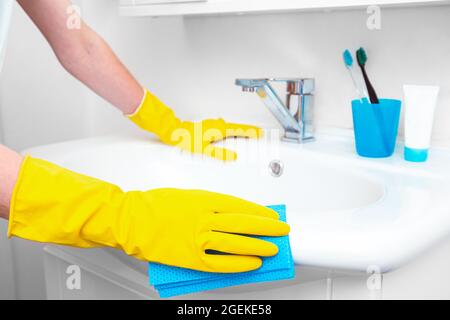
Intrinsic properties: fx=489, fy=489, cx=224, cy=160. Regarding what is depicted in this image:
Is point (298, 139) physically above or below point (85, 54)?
below

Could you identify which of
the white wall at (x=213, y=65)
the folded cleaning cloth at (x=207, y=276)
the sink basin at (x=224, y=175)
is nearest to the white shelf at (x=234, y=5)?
the white wall at (x=213, y=65)

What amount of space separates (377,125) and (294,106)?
0.63ft

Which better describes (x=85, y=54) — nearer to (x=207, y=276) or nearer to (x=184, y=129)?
(x=184, y=129)

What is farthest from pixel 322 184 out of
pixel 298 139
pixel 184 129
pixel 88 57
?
pixel 88 57

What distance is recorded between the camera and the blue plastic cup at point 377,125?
876 millimetres

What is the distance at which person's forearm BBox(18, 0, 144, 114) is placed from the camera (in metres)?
0.99

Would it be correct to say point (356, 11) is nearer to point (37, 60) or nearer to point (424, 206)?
point (424, 206)

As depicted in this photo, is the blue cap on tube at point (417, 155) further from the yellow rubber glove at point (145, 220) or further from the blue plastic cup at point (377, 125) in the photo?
the yellow rubber glove at point (145, 220)

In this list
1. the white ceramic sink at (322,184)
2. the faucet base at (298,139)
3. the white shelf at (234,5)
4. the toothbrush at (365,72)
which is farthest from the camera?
the faucet base at (298,139)

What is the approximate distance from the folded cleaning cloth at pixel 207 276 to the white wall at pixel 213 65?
52 centimetres

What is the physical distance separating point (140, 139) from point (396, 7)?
0.62 m

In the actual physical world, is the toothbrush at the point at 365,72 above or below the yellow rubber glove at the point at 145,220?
above

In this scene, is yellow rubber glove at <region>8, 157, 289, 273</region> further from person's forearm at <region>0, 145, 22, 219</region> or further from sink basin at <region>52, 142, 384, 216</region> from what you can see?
sink basin at <region>52, 142, 384, 216</region>

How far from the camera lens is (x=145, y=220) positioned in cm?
58
